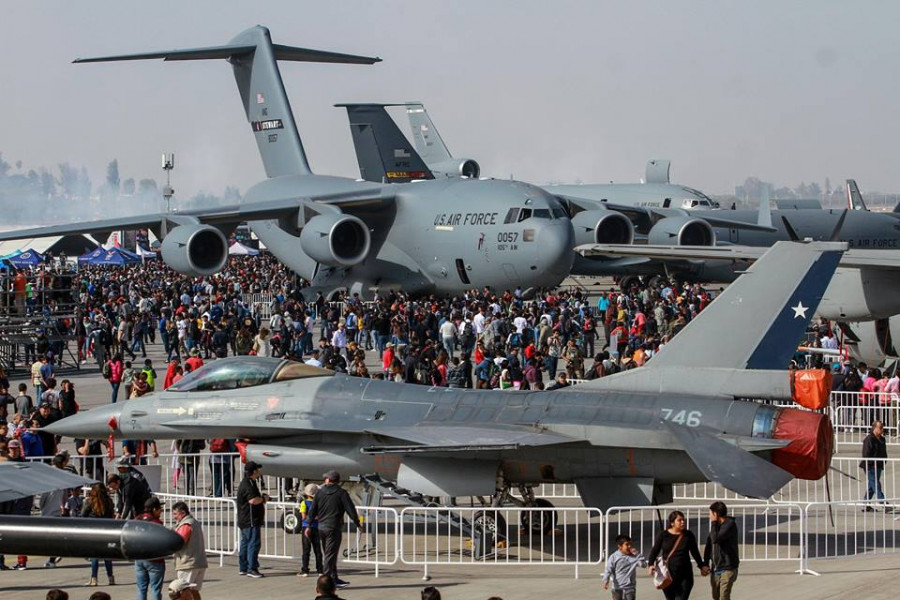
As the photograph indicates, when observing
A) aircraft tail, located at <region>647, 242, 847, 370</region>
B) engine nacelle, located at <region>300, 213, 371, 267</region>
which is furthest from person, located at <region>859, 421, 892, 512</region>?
engine nacelle, located at <region>300, 213, 371, 267</region>

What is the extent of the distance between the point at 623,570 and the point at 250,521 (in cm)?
400

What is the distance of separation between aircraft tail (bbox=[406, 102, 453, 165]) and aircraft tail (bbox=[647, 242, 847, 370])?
165ft

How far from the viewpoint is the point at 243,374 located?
1537 centimetres

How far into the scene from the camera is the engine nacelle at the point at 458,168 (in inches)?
2250

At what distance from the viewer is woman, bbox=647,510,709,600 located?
11.0 meters

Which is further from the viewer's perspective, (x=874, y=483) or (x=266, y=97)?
(x=266, y=97)

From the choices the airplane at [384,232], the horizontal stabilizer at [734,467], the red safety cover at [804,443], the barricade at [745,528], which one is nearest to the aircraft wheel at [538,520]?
the barricade at [745,528]

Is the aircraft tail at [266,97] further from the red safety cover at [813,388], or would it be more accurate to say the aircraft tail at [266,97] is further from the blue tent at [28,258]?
the red safety cover at [813,388]

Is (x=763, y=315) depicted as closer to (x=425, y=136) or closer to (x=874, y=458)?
(x=874, y=458)

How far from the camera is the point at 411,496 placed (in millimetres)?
15188

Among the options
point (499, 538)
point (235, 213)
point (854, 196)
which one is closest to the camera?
point (499, 538)

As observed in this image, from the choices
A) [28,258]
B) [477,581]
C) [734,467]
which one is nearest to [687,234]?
[28,258]

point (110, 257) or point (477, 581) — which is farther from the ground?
point (110, 257)

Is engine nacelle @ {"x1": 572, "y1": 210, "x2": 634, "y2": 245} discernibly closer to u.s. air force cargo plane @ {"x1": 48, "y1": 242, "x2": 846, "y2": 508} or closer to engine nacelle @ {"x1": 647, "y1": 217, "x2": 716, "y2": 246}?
engine nacelle @ {"x1": 647, "y1": 217, "x2": 716, "y2": 246}
